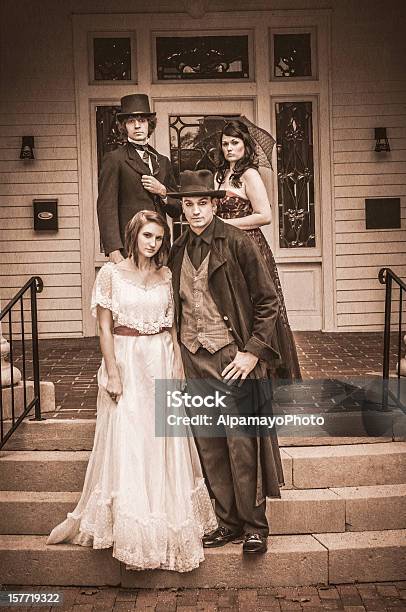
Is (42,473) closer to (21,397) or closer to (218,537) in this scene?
(21,397)

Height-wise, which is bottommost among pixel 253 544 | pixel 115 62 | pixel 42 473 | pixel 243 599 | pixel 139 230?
pixel 243 599

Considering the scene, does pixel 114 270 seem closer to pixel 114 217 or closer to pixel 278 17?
pixel 114 217

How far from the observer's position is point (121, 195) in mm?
4953

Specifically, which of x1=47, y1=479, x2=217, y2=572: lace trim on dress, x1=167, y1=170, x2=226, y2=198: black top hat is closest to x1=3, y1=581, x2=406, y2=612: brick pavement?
x1=47, y1=479, x2=217, y2=572: lace trim on dress

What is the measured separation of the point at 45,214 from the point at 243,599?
4992 millimetres

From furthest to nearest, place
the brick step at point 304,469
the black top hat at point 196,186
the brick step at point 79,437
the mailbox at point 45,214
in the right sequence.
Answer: the mailbox at point 45,214 → the brick step at point 79,437 → the brick step at point 304,469 → the black top hat at point 196,186

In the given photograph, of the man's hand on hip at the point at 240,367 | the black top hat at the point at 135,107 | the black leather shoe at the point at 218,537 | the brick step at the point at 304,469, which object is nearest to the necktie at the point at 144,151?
the black top hat at the point at 135,107

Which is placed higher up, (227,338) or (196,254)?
(196,254)

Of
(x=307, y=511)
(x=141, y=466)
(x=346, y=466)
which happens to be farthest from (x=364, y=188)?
(x=141, y=466)

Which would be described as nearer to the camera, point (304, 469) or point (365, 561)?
point (365, 561)

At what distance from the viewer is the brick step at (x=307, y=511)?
14.7ft

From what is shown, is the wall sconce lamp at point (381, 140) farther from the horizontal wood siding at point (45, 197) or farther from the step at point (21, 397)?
the step at point (21, 397)

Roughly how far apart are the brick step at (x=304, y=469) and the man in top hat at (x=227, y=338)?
Result: 0.56m

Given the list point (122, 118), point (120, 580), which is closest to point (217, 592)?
point (120, 580)
